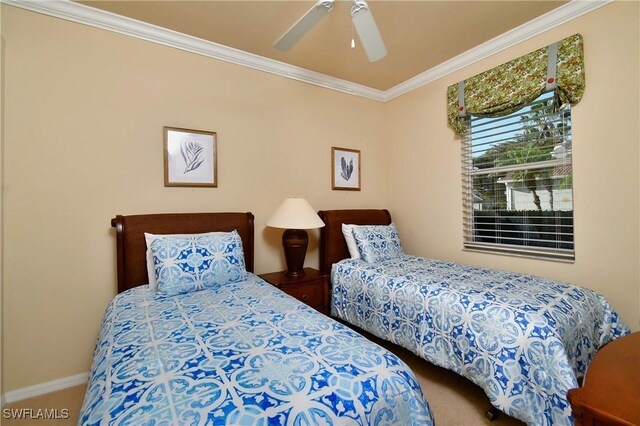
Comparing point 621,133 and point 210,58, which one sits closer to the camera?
point 621,133

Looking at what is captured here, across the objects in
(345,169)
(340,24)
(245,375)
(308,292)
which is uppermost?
(340,24)

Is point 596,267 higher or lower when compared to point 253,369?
higher

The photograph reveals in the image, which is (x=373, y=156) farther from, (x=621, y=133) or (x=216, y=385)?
(x=216, y=385)

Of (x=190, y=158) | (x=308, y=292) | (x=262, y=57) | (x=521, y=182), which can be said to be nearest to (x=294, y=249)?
(x=308, y=292)

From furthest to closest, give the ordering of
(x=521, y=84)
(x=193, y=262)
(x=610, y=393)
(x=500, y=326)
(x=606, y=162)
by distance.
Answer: (x=521, y=84) → (x=606, y=162) → (x=193, y=262) → (x=500, y=326) → (x=610, y=393)

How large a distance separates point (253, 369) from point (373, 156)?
9.96 ft

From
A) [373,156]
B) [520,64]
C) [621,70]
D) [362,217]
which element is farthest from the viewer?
[373,156]

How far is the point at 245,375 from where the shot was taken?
37.1 inches

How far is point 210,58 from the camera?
8.38 feet

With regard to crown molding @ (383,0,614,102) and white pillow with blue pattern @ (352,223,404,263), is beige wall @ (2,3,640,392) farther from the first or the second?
white pillow with blue pattern @ (352,223,404,263)

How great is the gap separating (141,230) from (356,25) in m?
2.00

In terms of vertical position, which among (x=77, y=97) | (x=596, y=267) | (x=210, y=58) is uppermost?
(x=210, y=58)

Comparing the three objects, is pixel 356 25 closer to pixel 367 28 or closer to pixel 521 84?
pixel 367 28

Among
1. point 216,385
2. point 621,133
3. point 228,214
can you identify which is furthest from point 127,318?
point 621,133
